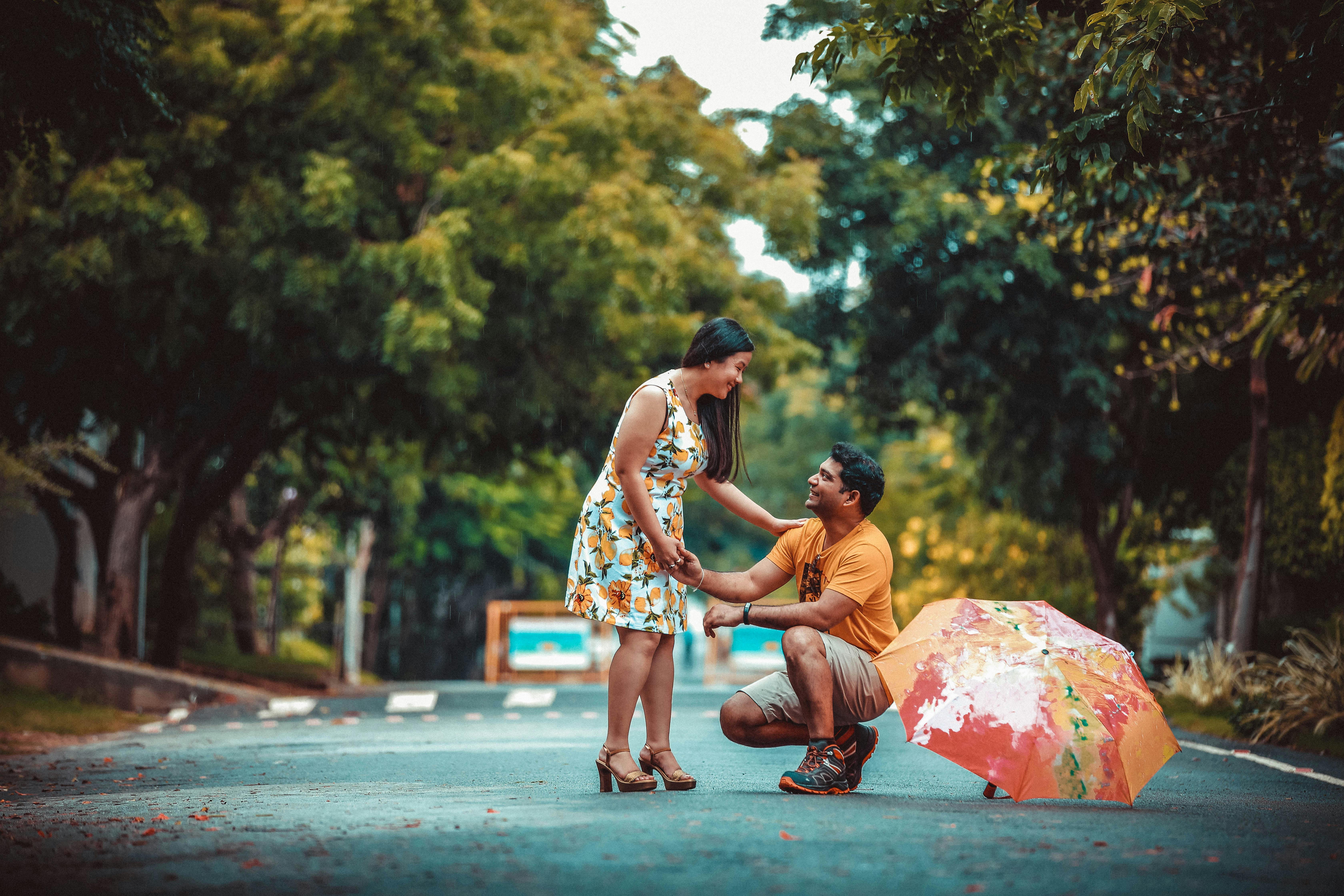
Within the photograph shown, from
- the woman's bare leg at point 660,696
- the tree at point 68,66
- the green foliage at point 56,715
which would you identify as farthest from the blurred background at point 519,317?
the woman's bare leg at point 660,696

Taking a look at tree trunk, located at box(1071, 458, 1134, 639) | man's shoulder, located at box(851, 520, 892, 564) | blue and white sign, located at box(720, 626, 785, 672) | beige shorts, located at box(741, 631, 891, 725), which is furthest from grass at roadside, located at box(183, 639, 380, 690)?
man's shoulder, located at box(851, 520, 892, 564)

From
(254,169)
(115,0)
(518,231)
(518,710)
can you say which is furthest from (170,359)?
(115,0)

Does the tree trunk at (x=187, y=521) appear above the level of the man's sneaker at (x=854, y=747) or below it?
above

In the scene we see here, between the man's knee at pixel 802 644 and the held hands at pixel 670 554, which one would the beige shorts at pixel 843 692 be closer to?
the man's knee at pixel 802 644

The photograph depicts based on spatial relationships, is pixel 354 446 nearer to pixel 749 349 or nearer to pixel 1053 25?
pixel 1053 25

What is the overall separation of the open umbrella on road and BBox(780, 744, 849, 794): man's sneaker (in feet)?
1.08

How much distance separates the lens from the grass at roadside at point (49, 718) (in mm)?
10312

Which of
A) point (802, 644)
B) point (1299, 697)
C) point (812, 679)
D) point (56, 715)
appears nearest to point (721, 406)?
point (802, 644)

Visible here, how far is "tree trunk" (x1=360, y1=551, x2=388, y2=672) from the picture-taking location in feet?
91.0

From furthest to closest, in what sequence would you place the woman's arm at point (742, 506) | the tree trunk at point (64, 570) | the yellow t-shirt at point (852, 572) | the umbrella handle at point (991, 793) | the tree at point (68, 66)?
the tree trunk at point (64, 570)
the tree at point (68, 66)
the woman's arm at point (742, 506)
the umbrella handle at point (991, 793)
the yellow t-shirt at point (852, 572)

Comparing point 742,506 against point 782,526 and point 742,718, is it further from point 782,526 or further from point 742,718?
point 742,718

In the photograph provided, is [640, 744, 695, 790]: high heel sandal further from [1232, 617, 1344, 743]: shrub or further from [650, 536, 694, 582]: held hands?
[1232, 617, 1344, 743]: shrub

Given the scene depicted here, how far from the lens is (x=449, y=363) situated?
1484 centimetres

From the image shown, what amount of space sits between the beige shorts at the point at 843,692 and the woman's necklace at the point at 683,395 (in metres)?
1.04
